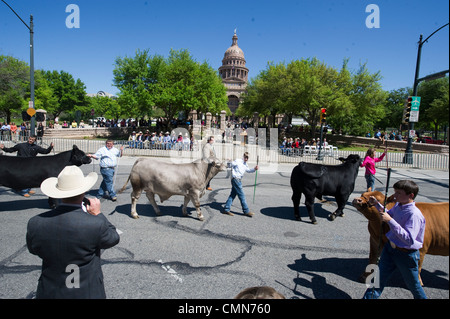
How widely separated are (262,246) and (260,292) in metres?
3.65

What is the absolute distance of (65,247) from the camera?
96.0 inches

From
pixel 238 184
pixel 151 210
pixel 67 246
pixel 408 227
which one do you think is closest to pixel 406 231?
pixel 408 227

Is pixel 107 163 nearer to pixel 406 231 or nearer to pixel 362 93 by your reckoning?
pixel 406 231

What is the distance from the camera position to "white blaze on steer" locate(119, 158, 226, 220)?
6852 mm

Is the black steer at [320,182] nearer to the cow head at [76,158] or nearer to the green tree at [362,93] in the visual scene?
the cow head at [76,158]

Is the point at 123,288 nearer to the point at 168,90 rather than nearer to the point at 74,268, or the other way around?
the point at 74,268

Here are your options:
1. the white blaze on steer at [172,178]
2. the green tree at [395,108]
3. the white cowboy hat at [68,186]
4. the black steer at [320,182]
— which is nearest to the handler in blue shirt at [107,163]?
the white blaze on steer at [172,178]

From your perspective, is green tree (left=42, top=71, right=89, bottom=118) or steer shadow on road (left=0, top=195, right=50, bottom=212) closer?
steer shadow on road (left=0, top=195, right=50, bottom=212)

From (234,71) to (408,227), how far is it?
12777 cm

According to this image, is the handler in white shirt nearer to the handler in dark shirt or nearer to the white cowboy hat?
the white cowboy hat

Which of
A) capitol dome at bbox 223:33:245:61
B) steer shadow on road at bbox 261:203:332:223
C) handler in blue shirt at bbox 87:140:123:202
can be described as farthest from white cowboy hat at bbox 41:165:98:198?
capitol dome at bbox 223:33:245:61

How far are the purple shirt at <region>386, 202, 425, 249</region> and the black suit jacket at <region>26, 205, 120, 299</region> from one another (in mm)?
2902

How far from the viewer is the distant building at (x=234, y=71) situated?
11994 cm
